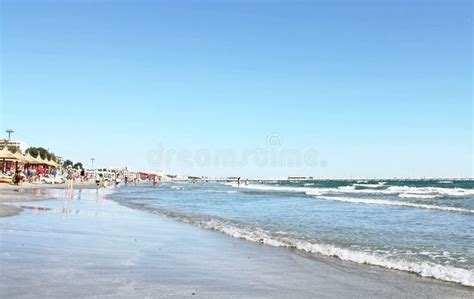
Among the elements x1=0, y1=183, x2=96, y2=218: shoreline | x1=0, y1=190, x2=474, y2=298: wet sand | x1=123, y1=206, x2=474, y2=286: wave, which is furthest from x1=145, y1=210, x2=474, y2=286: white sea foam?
x1=0, y1=183, x2=96, y2=218: shoreline

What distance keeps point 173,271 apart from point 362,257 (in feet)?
15.3

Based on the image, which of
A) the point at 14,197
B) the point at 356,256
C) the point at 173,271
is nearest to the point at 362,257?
the point at 356,256

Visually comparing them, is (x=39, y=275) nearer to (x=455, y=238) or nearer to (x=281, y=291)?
(x=281, y=291)

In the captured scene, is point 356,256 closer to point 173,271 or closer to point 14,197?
point 173,271

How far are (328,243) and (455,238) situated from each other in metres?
4.53

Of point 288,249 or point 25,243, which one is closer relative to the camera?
point 25,243

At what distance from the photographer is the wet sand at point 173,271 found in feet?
19.7

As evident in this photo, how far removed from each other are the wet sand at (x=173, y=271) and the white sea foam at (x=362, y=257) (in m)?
0.44

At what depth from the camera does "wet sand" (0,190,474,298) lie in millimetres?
6012

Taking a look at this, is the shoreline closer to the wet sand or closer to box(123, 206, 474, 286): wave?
the wet sand

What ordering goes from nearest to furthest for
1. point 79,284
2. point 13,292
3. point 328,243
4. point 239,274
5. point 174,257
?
point 13,292 → point 79,284 → point 239,274 → point 174,257 → point 328,243

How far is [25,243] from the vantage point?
9.11m

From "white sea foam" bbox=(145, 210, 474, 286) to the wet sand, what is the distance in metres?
0.44

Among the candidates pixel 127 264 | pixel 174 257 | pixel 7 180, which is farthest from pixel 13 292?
pixel 7 180
